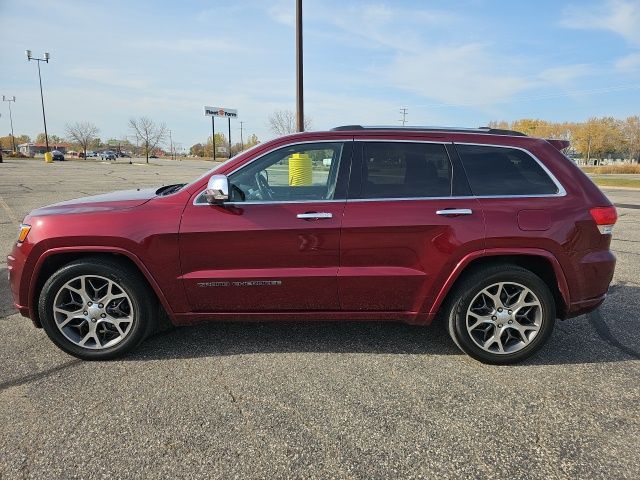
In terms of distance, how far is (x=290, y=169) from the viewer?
3812mm

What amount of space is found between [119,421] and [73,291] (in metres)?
1.21

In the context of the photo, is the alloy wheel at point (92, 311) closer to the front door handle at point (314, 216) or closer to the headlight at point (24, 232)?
the headlight at point (24, 232)

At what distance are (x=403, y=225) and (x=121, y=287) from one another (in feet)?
7.12

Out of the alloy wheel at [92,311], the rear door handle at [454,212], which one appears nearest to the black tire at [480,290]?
the rear door handle at [454,212]

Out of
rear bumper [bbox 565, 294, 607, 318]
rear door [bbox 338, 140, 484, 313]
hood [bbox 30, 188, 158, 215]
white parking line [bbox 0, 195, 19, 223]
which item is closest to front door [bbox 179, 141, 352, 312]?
rear door [bbox 338, 140, 484, 313]

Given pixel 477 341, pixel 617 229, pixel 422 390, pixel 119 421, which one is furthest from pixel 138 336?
pixel 617 229

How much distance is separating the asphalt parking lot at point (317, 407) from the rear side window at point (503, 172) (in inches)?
53.1

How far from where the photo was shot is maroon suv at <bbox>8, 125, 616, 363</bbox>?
3.22 meters

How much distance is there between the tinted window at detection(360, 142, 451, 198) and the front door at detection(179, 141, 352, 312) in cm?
18

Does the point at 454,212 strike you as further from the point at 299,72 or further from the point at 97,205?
the point at 299,72

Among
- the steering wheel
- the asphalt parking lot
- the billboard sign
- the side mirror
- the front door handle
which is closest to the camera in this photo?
the asphalt parking lot

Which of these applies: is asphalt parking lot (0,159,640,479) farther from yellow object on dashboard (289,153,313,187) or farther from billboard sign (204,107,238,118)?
billboard sign (204,107,238,118)

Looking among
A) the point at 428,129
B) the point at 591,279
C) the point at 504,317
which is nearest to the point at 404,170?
the point at 428,129

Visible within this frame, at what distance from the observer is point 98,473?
2.20 metres
